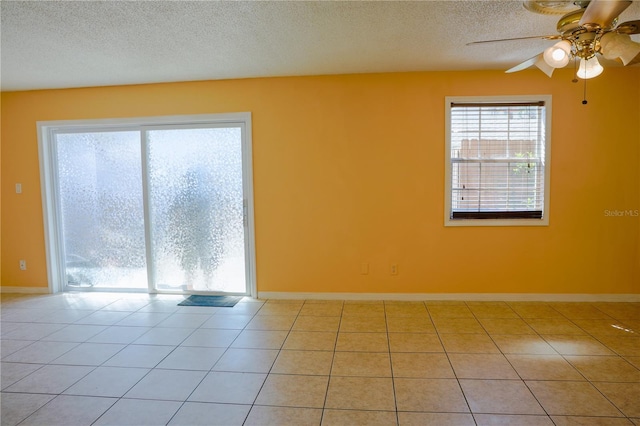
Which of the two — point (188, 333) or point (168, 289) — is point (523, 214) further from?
point (168, 289)

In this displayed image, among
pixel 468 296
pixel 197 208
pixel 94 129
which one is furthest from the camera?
pixel 94 129

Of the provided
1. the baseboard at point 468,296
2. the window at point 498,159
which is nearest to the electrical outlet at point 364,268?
the baseboard at point 468,296

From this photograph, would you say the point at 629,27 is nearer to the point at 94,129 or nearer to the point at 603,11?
the point at 603,11

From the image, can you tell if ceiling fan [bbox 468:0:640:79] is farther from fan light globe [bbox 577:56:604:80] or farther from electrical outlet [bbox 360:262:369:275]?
electrical outlet [bbox 360:262:369:275]

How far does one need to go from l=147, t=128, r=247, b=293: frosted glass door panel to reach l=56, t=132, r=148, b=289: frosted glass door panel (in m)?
0.24

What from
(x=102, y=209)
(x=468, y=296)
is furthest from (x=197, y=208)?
(x=468, y=296)

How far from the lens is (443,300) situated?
3.88m

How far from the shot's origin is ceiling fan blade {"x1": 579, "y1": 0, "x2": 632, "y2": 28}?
5.35ft

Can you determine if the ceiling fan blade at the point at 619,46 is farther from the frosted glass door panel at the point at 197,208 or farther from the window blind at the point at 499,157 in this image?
the frosted glass door panel at the point at 197,208

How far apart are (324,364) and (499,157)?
2712 mm

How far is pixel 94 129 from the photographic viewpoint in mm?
4227

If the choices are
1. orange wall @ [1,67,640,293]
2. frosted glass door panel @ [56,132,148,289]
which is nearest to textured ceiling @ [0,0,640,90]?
orange wall @ [1,67,640,293]

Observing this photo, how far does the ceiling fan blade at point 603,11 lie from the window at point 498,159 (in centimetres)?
193

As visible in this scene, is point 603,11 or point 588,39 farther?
point 588,39
